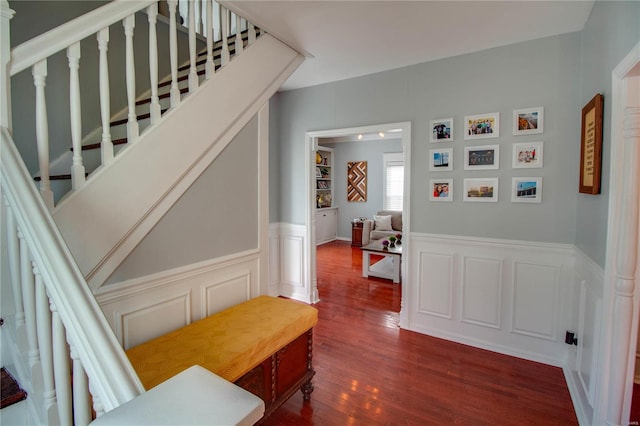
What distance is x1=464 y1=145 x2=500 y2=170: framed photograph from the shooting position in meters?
2.85

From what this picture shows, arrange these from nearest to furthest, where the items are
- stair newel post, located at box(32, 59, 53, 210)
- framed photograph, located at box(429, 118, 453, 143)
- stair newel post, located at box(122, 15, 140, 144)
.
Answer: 1. stair newel post, located at box(32, 59, 53, 210)
2. stair newel post, located at box(122, 15, 140, 144)
3. framed photograph, located at box(429, 118, 453, 143)

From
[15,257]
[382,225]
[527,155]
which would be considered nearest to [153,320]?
[15,257]

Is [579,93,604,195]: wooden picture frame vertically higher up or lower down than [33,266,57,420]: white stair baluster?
higher up

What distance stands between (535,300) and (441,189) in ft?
4.16

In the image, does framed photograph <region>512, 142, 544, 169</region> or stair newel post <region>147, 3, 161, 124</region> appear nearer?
stair newel post <region>147, 3, 161, 124</region>

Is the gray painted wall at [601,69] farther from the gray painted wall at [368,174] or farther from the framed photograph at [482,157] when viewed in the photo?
the gray painted wall at [368,174]

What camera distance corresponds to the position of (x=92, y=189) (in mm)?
1531

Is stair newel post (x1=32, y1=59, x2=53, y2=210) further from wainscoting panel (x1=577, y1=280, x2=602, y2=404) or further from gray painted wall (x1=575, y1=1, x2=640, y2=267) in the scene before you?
wainscoting panel (x1=577, y1=280, x2=602, y2=404)

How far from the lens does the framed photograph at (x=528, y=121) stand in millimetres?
2666

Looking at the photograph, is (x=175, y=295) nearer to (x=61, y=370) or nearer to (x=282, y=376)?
(x=282, y=376)

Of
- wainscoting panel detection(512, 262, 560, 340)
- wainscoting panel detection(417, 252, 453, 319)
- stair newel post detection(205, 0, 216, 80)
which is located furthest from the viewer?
wainscoting panel detection(417, 252, 453, 319)

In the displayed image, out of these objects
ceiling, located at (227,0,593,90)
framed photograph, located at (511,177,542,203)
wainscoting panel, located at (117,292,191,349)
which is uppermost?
ceiling, located at (227,0,593,90)

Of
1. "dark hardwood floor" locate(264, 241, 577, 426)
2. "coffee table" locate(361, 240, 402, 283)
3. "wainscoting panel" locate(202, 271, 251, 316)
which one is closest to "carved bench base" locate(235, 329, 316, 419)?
"dark hardwood floor" locate(264, 241, 577, 426)

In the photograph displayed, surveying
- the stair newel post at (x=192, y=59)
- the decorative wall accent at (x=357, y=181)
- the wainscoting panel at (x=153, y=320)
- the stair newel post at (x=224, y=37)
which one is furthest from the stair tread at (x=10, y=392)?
the decorative wall accent at (x=357, y=181)
